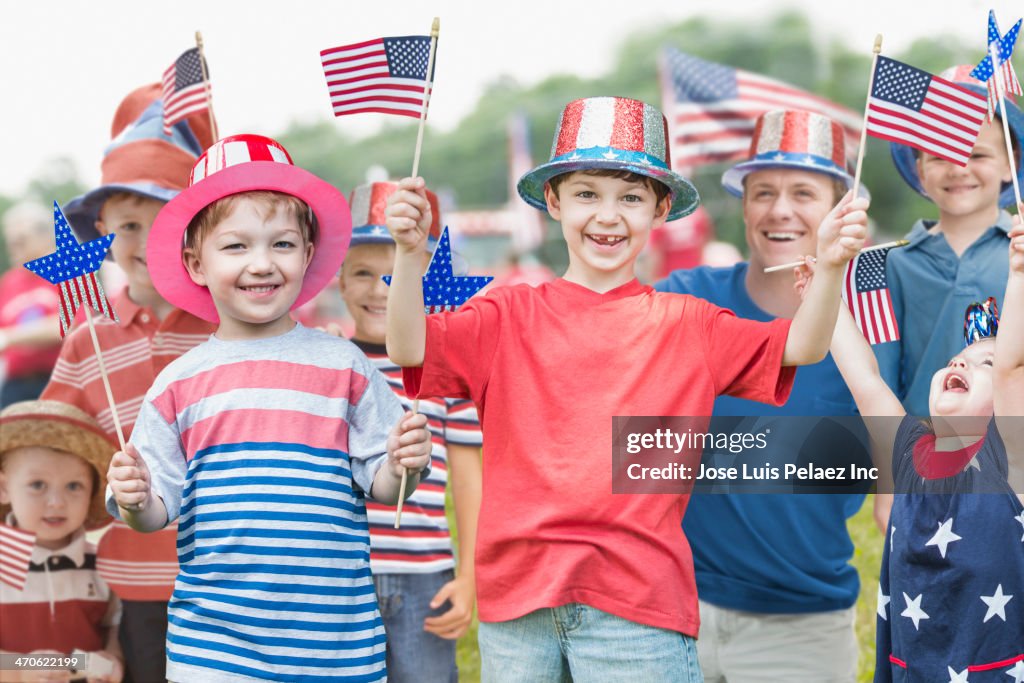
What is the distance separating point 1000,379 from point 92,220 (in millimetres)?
3134

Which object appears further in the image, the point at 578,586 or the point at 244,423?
the point at 244,423

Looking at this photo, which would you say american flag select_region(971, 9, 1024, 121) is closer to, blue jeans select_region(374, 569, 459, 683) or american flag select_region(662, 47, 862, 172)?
blue jeans select_region(374, 569, 459, 683)

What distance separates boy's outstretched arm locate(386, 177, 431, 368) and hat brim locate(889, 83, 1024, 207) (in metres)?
1.94

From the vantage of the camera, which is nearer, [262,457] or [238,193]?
[262,457]

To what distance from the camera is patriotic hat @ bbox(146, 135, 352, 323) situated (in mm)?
3338

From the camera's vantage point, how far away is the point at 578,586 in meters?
2.93

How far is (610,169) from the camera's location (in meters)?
3.17

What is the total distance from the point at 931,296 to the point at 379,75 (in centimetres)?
194

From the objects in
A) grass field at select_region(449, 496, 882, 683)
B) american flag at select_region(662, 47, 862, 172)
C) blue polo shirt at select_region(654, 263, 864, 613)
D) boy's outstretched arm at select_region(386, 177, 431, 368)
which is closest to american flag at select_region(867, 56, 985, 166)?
blue polo shirt at select_region(654, 263, 864, 613)

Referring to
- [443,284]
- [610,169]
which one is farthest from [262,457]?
[610,169]

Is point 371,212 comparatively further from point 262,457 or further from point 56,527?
point 56,527

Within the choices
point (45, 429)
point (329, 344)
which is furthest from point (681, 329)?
point (45, 429)

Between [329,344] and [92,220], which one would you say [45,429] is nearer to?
[92,220]

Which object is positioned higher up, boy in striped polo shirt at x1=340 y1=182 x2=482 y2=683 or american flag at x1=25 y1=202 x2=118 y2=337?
american flag at x1=25 y1=202 x2=118 y2=337
